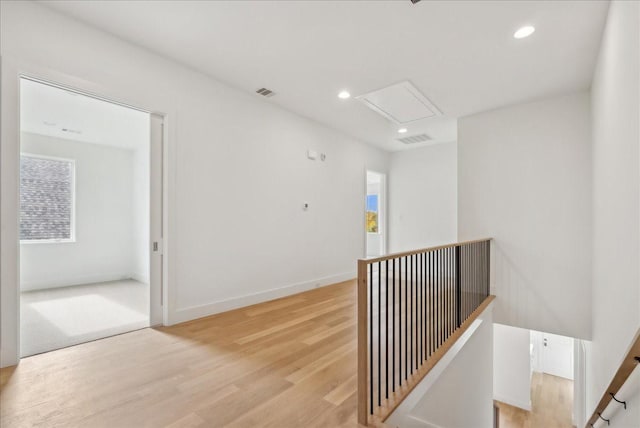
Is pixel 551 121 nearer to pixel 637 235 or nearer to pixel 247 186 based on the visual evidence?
pixel 637 235

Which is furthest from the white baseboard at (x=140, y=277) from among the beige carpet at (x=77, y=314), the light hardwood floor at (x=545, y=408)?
the light hardwood floor at (x=545, y=408)

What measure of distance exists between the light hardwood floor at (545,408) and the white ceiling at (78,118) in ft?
26.2

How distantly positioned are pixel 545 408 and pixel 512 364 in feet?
6.36

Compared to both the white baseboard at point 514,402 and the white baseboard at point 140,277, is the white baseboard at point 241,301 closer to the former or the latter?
the white baseboard at point 140,277

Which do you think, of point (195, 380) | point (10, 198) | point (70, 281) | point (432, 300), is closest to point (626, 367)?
point (432, 300)

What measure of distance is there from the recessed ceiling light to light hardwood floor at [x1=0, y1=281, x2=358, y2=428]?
10.8 feet

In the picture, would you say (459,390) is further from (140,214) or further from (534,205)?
(140,214)

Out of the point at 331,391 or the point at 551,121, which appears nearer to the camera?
the point at 331,391

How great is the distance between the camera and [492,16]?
97.8 inches

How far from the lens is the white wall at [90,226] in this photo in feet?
17.0

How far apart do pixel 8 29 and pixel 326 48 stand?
259 centimetres

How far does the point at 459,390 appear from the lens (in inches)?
120

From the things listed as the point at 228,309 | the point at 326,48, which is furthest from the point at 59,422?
the point at 326,48

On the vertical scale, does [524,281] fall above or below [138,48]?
below
